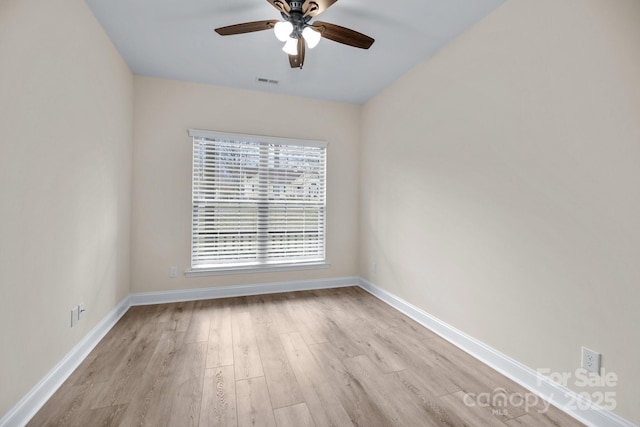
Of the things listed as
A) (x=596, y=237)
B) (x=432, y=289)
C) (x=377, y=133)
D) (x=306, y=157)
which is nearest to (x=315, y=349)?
(x=432, y=289)

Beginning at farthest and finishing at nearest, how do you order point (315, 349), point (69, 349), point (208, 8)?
point (315, 349) < point (208, 8) < point (69, 349)

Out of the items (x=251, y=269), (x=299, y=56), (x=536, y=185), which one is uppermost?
(x=299, y=56)

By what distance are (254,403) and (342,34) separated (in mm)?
2575

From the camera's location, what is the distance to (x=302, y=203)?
3.93 metres

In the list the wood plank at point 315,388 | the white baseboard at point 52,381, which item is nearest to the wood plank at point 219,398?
the wood plank at point 315,388

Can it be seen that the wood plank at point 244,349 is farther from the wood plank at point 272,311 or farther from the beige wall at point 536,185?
the beige wall at point 536,185

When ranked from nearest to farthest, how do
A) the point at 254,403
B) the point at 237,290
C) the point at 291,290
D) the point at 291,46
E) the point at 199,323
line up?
the point at 254,403
the point at 291,46
the point at 199,323
the point at 237,290
the point at 291,290

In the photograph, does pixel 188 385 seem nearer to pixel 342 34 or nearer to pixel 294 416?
pixel 294 416

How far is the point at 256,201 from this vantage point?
3684 millimetres

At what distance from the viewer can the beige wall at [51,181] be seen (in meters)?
1.39

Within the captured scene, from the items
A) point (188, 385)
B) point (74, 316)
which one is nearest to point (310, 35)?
point (188, 385)

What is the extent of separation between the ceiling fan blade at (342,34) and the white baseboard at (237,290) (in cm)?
294

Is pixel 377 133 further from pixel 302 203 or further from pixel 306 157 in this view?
pixel 302 203

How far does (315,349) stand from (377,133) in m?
2.79
